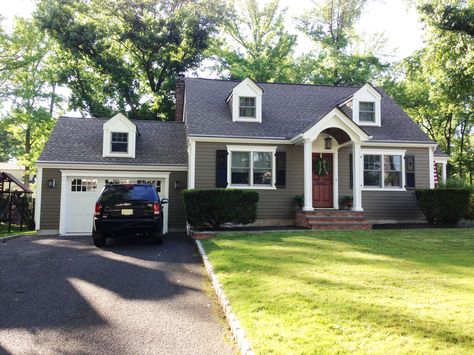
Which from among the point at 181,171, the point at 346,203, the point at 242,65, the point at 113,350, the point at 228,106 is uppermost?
the point at 242,65

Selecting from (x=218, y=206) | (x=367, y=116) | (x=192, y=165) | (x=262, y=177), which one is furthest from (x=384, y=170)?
(x=192, y=165)

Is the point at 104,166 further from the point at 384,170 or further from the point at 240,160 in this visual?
the point at 384,170

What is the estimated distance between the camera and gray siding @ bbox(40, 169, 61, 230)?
548 inches

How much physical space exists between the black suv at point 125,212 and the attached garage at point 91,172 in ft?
16.4

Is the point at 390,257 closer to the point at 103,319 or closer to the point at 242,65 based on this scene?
the point at 103,319

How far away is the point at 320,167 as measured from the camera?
1423 cm

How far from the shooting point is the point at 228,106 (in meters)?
15.9

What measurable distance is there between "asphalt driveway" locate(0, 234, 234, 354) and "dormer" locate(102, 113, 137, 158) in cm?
702

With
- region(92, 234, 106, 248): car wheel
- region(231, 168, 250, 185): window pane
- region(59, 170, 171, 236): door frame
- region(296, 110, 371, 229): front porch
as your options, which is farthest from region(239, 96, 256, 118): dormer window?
region(92, 234, 106, 248): car wheel

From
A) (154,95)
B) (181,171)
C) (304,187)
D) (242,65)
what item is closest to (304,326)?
(304,187)

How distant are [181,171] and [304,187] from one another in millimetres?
5450

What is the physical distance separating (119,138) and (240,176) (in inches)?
236

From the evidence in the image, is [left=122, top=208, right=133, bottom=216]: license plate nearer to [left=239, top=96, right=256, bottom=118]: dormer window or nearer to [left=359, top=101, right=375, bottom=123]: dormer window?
[left=239, top=96, right=256, bottom=118]: dormer window

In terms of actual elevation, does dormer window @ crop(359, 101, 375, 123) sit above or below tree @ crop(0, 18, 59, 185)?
below
